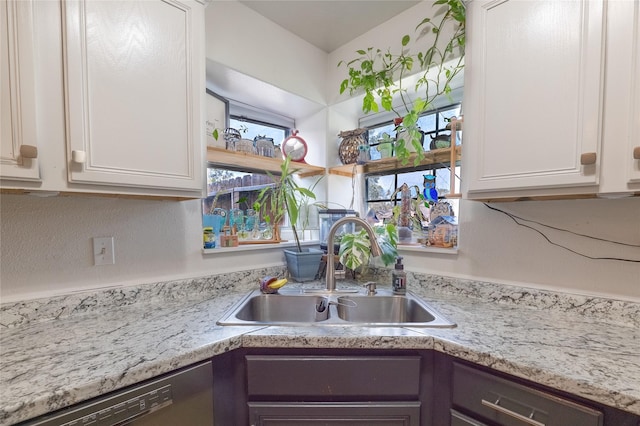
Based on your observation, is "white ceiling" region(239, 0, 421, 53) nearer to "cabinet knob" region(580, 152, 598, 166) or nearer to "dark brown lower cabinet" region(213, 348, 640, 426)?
"cabinet knob" region(580, 152, 598, 166)

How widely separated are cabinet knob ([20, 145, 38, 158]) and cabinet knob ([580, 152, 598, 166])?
1508mm

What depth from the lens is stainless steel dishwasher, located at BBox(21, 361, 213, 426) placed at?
0.56 m

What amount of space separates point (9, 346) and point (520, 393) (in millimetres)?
1362

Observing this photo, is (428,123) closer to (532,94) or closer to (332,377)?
(532,94)

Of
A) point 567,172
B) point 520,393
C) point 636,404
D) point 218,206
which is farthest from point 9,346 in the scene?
point 567,172

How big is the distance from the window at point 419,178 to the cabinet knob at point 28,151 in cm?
149

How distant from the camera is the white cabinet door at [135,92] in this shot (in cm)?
77

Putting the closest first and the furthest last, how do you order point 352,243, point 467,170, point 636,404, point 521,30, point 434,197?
point 636,404, point 521,30, point 467,170, point 352,243, point 434,197

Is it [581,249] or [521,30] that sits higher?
[521,30]

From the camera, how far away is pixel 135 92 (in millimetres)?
873

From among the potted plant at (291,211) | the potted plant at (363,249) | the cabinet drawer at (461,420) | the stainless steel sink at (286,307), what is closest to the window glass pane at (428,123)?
the potted plant at (363,249)

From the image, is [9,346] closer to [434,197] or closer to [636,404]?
[636,404]

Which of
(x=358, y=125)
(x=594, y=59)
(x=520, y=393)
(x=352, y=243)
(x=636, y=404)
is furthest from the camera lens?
(x=358, y=125)

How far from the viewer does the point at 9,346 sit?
29.1 inches
